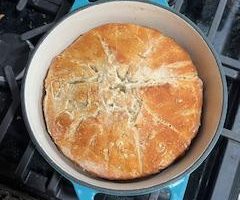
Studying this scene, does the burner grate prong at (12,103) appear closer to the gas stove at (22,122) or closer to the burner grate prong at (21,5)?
the gas stove at (22,122)

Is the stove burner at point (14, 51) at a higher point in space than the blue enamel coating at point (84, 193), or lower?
higher

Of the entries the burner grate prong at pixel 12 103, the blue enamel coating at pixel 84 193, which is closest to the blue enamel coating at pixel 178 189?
the blue enamel coating at pixel 84 193

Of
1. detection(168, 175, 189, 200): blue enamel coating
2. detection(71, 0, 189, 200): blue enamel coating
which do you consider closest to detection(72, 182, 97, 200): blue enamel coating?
detection(71, 0, 189, 200): blue enamel coating

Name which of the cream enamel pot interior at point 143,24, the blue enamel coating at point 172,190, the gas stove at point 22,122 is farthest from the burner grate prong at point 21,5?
the blue enamel coating at point 172,190

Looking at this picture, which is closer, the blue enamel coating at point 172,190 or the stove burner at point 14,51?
the blue enamel coating at point 172,190

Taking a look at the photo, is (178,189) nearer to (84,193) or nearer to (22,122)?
(84,193)

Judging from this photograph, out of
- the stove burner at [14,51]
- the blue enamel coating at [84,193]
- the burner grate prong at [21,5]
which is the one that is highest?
the burner grate prong at [21,5]

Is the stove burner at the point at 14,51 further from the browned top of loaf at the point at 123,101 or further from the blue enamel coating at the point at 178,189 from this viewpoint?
the blue enamel coating at the point at 178,189
